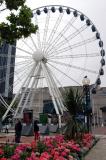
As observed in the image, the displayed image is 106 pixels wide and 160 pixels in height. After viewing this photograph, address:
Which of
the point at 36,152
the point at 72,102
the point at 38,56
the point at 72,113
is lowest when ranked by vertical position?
the point at 36,152

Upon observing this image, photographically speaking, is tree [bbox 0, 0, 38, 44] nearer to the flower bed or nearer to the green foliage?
the flower bed

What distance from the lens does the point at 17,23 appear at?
1253 cm

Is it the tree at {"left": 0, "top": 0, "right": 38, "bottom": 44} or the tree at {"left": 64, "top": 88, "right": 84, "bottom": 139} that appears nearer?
the tree at {"left": 0, "top": 0, "right": 38, "bottom": 44}

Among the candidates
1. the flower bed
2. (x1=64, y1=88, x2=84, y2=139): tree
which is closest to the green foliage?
(x1=64, y1=88, x2=84, y2=139): tree

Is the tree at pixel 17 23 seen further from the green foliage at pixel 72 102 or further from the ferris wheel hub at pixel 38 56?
the ferris wheel hub at pixel 38 56

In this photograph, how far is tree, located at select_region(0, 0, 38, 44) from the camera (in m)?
12.3

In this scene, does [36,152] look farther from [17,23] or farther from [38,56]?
[38,56]

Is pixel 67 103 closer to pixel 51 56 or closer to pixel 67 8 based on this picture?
pixel 51 56

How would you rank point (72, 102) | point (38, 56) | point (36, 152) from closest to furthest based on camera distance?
point (36, 152) → point (72, 102) → point (38, 56)

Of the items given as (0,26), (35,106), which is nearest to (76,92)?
(0,26)

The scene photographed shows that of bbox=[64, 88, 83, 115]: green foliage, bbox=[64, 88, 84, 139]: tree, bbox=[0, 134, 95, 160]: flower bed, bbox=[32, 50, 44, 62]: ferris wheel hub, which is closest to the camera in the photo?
bbox=[0, 134, 95, 160]: flower bed

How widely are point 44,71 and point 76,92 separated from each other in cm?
1900

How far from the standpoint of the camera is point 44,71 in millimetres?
40188

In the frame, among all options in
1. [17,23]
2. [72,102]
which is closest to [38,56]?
[72,102]
